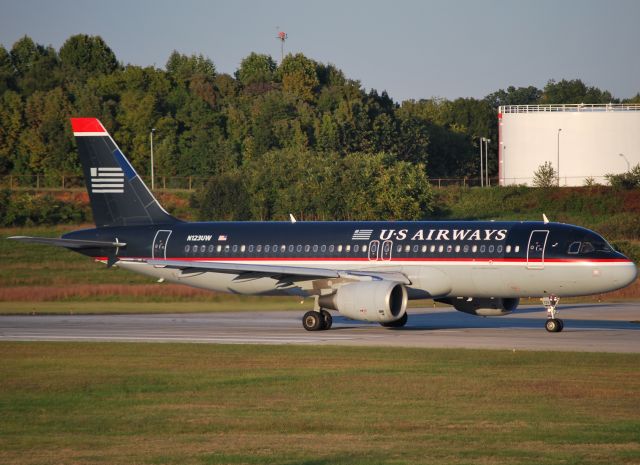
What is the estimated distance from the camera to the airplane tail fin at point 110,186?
43031mm

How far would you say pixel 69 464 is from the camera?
50.5 ft

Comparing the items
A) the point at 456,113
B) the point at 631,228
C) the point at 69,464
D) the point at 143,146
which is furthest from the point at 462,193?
the point at 69,464

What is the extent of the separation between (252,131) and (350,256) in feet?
248

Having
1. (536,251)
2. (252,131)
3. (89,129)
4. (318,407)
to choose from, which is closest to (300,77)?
(252,131)

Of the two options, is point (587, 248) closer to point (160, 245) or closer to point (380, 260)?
point (380, 260)

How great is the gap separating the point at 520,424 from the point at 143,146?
92.7 meters

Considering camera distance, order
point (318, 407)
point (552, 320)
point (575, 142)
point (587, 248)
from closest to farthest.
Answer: point (318, 407) < point (587, 248) < point (552, 320) < point (575, 142)

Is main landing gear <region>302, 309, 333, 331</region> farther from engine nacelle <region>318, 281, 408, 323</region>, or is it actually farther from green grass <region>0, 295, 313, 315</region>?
green grass <region>0, 295, 313, 315</region>

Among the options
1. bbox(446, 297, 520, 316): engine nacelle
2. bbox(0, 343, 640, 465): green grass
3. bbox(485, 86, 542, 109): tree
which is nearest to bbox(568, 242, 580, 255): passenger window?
bbox(446, 297, 520, 316): engine nacelle

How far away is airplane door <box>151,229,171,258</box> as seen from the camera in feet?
137

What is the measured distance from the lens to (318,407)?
20.5 meters

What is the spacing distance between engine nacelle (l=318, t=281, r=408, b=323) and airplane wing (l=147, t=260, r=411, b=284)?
0.92 m

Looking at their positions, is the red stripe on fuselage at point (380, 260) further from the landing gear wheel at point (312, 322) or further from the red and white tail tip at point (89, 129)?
the red and white tail tip at point (89, 129)

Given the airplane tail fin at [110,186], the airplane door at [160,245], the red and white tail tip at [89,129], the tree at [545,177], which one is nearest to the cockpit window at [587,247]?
the airplane door at [160,245]
